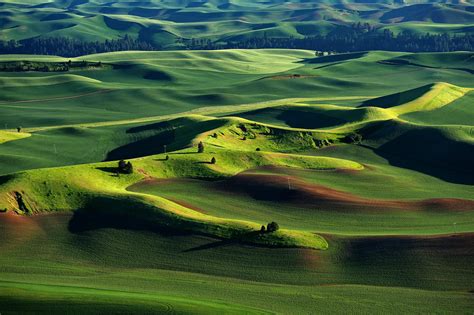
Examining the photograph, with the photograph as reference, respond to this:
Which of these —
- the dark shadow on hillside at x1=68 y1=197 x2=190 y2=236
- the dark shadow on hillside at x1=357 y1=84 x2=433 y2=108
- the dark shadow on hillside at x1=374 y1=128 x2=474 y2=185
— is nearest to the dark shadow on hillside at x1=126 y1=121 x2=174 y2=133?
the dark shadow on hillside at x1=374 y1=128 x2=474 y2=185

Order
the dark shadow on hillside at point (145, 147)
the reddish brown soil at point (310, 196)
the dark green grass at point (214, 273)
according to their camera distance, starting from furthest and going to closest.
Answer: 1. the dark shadow on hillside at point (145, 147)
2. the reddish brown soil at point (310, 196)
3. the dark green grass at point (214, 273)

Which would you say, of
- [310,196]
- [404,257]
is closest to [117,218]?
[310,196]

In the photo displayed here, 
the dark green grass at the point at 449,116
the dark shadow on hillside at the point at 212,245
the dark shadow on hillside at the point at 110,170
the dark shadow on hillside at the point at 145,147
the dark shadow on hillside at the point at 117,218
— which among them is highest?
the dark shadow on hillside at the point at 110,170

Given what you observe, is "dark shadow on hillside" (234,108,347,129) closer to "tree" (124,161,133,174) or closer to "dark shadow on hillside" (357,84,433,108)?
"dark shadow on hillside" (357,84,433,108)

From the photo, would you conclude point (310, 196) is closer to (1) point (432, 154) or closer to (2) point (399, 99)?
(1) point (432, 154)

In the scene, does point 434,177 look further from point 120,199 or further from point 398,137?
point 120,199

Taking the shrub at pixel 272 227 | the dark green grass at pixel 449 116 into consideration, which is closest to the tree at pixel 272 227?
the shrub at pixel 272 227

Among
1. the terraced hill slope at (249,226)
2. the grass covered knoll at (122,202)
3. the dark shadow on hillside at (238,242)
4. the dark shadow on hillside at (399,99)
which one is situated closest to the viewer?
the terraced hill slope at (249,226)

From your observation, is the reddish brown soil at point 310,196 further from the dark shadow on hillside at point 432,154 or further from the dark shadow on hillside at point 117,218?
the dark shadow on hillside at point 432,154

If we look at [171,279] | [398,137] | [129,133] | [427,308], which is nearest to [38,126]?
[129,133]
